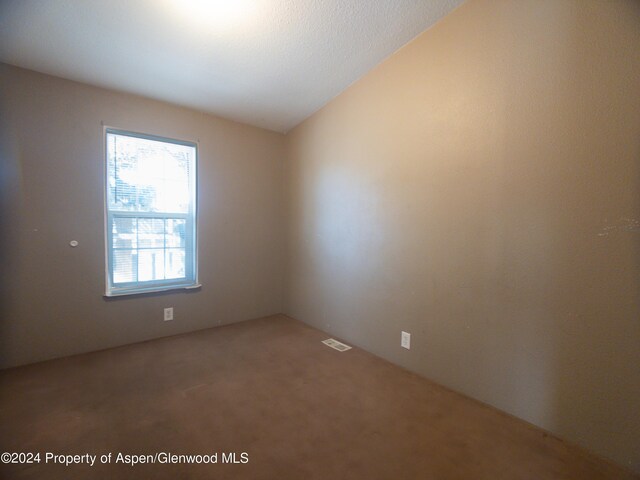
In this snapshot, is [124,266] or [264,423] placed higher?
[124,266]

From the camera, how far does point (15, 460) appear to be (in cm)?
Result: 125

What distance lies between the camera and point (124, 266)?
2.50 m

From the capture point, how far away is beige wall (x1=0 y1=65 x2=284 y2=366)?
2037 millimetres

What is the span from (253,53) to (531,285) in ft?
7.85

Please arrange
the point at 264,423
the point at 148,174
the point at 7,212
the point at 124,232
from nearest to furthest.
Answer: the point at 264,423, the point at 7,212, the point at 124,232, the point at 148,174

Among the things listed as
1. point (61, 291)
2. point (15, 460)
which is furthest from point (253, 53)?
point (15, 460)

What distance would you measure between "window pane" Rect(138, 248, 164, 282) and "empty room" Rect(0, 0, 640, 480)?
0.02 metres

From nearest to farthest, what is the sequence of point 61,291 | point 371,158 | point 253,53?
point 253,53 < point 61,291 < point 371,158

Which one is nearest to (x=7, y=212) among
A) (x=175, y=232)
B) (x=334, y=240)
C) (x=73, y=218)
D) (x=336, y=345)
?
(x=73, y=218)

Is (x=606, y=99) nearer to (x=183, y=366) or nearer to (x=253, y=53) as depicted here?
(x=253, y=53)

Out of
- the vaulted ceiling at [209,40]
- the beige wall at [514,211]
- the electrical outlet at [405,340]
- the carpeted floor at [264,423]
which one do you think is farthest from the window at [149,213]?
the electrical outlet at [405,340]

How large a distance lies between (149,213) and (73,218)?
0.54 m

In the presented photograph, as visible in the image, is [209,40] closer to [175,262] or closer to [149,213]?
[149,213]

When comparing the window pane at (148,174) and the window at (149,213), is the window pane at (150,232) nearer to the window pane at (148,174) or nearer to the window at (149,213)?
the window at (149,213)
